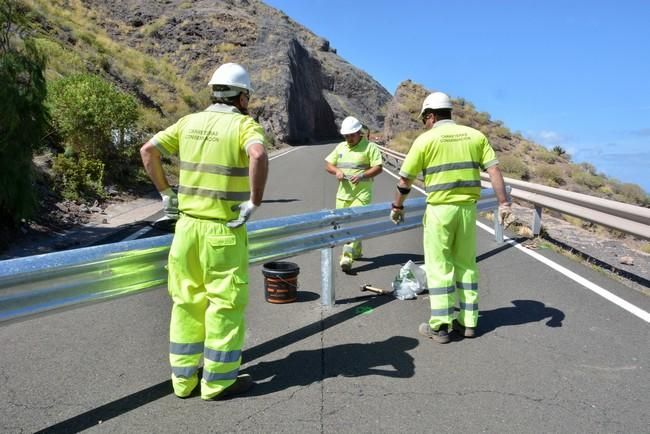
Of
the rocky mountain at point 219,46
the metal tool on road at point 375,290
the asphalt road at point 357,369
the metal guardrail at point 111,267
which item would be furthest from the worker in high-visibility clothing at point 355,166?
the rocky mountain at point 219,46

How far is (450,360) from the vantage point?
442cm

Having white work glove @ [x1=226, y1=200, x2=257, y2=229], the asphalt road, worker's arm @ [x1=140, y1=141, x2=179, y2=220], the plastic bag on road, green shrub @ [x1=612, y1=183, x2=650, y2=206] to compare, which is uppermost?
worker's arm @ [x1=140, y1=141, x2=179, y2=220]

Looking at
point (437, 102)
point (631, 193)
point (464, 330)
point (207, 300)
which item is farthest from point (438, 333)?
point (631, 193)

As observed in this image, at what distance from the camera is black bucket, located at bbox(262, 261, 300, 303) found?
5.72 m

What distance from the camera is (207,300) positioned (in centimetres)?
376

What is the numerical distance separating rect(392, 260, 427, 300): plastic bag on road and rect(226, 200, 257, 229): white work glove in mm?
2946

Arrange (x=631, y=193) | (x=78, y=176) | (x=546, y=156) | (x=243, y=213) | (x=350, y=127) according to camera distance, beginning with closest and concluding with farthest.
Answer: (x=243, y=213), (x=350, y=127), (x=78, y=176), (x=631, y=193), (x=546, y=156)

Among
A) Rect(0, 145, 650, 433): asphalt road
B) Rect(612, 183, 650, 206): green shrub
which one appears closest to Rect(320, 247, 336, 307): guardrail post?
Rect(0, 145, 650, 433): asphalt road

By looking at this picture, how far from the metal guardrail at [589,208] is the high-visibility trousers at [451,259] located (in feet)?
9.96

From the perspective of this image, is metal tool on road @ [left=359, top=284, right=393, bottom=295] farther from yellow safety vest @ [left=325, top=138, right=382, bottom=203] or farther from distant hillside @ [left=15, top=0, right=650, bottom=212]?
distant hillside @ [left=15, top=0, right=650, bottom=212]

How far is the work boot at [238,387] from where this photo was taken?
12.3 feet

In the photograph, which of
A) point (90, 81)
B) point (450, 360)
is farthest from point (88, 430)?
point (90, 81)

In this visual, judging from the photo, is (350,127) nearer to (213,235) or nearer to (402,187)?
(402,187)

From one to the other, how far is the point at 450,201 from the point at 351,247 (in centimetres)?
253
